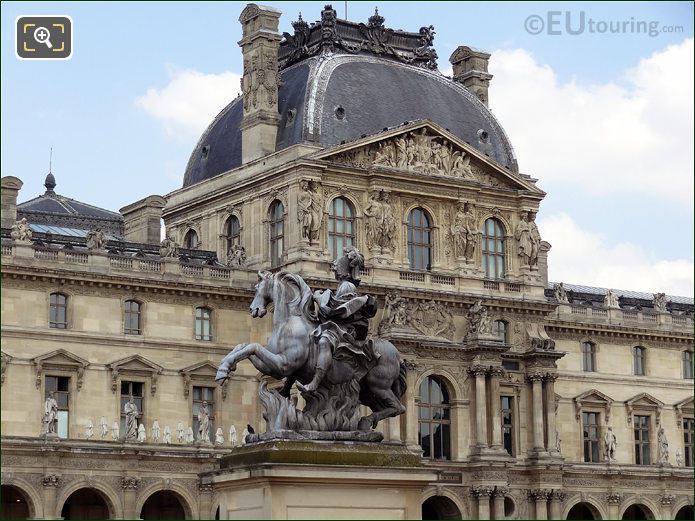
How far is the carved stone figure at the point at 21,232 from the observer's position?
226ft

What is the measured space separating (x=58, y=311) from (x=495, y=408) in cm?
1938

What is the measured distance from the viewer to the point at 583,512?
83250 millimetres

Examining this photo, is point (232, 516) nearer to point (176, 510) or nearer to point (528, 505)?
point (176, 510)

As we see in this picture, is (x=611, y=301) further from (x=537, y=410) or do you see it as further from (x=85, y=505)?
(x=85, y=505)

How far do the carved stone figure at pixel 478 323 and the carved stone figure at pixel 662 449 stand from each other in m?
13.8

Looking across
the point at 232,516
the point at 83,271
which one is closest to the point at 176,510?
the point at 83,271

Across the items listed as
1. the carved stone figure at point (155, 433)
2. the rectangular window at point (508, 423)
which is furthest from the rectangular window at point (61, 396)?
the rectangular window at point (508, 423)

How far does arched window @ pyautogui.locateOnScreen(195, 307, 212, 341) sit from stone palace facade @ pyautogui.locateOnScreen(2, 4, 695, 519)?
8 cm

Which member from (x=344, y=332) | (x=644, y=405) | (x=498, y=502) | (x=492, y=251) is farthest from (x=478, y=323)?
(x=344, y=332)

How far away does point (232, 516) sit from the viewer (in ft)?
94.0

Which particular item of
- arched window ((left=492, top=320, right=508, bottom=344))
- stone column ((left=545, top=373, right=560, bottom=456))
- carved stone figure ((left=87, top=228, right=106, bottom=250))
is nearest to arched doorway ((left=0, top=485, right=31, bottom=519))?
carved stone figure ((left=87, top=228, right=106, bottom=250))

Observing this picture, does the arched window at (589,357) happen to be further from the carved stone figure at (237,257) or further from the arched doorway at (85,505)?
the arched doorway at (85,505)

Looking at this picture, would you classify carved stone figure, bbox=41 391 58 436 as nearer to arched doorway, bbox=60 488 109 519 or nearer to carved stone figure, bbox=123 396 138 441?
carved stone figure, bbox=123 396 138 441

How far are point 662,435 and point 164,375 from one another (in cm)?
2682
